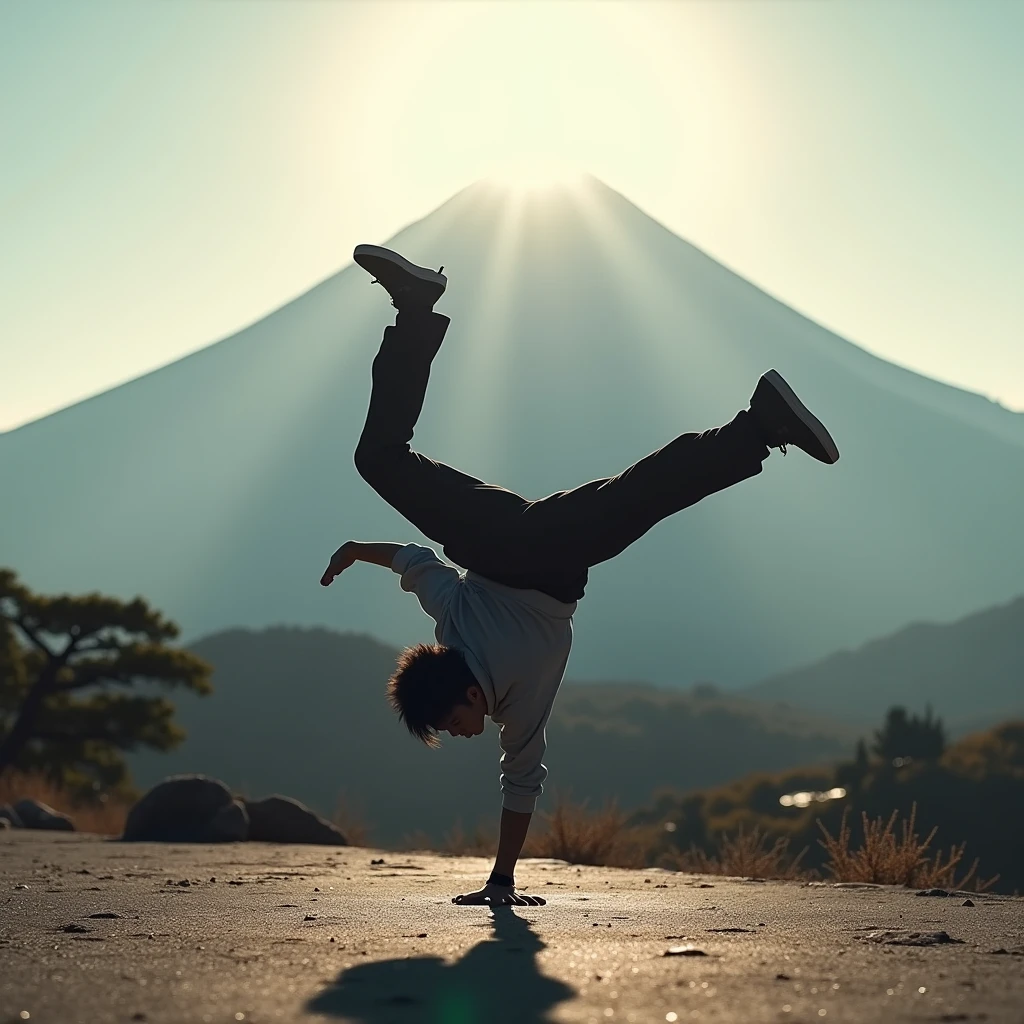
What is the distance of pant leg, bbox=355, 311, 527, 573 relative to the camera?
17.0 feet

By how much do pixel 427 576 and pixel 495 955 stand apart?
211 centimetres

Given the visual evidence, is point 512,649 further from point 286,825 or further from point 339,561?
point 286,825

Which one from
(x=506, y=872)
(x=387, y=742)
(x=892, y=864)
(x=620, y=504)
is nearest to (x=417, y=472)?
(x=620, y=504)

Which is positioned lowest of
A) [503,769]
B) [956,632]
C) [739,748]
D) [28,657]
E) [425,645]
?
[503,769]

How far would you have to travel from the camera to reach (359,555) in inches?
211

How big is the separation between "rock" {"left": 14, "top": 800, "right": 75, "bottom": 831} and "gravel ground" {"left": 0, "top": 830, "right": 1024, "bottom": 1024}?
773cm

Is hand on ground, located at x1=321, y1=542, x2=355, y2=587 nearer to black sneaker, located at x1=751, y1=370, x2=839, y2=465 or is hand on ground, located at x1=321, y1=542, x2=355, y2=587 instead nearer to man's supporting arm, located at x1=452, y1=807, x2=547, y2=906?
man's supporting arm, located at x1=452, y1=807, x2=547, y2=906

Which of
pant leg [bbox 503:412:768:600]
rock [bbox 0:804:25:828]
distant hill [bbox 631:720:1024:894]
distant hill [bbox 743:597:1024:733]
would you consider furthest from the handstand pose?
distant hill [bbox 743:597:1024:733]

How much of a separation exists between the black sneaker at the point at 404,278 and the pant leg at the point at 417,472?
6cm

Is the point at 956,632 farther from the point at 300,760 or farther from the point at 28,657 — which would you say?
the point at 28,657

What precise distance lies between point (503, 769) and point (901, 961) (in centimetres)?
222

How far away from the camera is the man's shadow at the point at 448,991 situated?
8.48 ft

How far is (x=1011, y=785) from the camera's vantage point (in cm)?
4166

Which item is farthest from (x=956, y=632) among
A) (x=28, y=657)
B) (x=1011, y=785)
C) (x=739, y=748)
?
(x=28, y=657)
